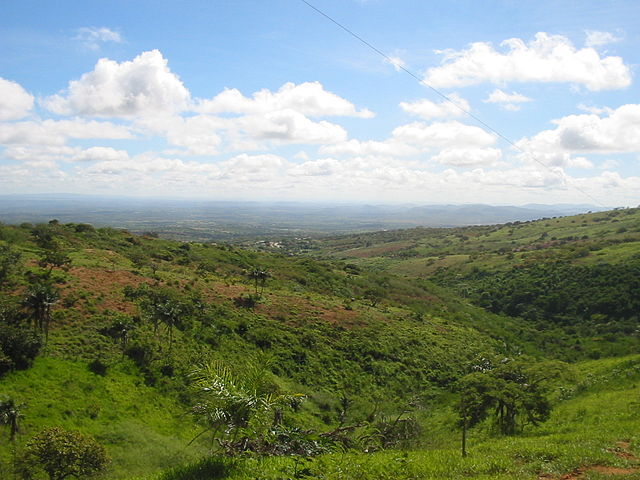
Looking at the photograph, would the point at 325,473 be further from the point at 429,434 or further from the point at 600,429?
the point at 429,434

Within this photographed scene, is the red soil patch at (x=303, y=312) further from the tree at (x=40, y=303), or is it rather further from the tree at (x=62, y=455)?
the tree at (x=62, y=455)

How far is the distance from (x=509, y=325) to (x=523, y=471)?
78750 millimetres

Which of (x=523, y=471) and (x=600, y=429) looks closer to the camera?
(x=523, y=471)

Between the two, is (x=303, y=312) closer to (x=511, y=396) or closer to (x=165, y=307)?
(x=165, y=307)

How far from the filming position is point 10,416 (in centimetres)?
Result: 2228

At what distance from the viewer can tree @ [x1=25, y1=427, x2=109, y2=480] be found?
18531 millimetres

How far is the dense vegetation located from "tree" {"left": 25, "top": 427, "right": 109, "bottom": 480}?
0.40 ft

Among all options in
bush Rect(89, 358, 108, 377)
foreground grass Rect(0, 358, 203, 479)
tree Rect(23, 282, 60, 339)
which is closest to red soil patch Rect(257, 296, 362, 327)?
foreground grass Rect(0, 358, 203, 479)

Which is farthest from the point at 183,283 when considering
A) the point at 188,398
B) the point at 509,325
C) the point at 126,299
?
the point at 509,325

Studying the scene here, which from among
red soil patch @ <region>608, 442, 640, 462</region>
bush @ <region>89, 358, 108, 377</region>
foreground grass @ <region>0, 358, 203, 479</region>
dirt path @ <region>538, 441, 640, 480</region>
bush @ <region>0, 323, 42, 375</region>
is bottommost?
foreground grass @ <region>0, 358, 203, 479</region>

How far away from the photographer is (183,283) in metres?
52.5

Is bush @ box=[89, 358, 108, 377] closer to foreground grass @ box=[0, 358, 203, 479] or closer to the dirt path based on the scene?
foreground grass @ box=[0, 358, 203, 479]

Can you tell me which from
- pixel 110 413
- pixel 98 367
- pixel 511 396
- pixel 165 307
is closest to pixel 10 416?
pixel 110 413

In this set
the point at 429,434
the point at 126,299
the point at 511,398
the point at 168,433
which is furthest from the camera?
the point at 126,299
